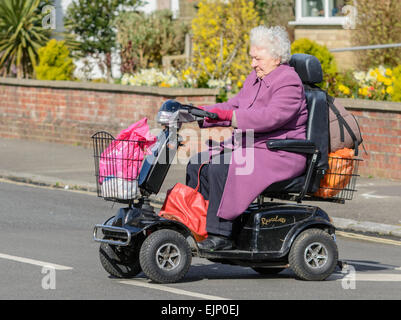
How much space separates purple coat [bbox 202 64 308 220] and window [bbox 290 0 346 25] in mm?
15173

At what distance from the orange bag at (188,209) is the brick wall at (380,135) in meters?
7.41

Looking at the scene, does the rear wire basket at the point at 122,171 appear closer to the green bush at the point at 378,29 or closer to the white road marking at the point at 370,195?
the white road marking at the point at 370,195

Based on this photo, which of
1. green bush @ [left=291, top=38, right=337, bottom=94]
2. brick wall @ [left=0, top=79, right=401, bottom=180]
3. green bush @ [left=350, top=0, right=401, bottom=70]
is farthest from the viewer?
green bush @ [left=350, top=0, right=401, bottom=70]

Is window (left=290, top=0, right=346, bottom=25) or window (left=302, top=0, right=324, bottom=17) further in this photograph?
window (left=302, top=0, right=324, bottom=17)

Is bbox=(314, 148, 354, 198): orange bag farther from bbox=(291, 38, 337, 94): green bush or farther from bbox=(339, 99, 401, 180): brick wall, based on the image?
bbox=(291, 38, 337, 94): green bush

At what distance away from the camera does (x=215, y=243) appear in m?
7.45

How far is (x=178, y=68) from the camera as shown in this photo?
22.9 metres

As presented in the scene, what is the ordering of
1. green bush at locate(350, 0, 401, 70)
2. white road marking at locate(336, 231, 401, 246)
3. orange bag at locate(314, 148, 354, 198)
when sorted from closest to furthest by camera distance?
orange bag at locate(314, 148, 354, 198) → white road marking at locate(336, 231, 401, 246) → green bush at locate(350, 0, 401, 70)

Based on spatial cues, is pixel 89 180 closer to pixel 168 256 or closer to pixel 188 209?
pixel 188 209

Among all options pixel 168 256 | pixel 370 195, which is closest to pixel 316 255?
pixel 168 256

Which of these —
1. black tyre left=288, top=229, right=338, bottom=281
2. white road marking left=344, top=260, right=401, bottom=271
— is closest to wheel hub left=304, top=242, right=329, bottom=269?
black tyre left=288, top=229, right=338, bottom=281

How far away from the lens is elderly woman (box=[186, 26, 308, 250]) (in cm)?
737

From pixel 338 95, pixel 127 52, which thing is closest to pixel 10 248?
pixel 338 95

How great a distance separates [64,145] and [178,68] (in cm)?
426
